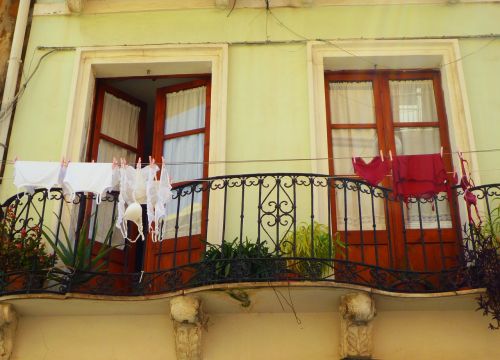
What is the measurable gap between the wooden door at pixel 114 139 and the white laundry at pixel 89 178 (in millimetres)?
932

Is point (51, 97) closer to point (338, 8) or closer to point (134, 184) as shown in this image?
point (134, 184)

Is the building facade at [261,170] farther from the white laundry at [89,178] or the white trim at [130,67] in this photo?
the white laundry at [89,178]

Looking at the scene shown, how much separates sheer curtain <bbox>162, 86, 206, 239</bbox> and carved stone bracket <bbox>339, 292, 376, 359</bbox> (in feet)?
6.68

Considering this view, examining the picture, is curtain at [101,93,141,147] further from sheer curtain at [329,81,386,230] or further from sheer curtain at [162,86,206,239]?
sheer curtain at [329,81,386,230]

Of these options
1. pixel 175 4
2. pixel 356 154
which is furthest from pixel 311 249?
pixel 175 4

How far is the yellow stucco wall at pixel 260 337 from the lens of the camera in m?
7.32

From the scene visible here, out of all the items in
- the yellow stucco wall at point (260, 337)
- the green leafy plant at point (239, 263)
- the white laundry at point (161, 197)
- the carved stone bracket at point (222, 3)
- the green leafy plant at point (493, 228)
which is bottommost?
the yellow stucco wall at point (260, 337)

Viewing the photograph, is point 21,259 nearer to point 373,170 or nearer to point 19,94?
point 19,94

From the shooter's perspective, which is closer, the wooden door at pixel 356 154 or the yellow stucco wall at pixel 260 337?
the yellow stucco wall at pixel 260 337

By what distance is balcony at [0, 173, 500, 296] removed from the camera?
7.22 metres

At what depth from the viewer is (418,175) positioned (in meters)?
7.65

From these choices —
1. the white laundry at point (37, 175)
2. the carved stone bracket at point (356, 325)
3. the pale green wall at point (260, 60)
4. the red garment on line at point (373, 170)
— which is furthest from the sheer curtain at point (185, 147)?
the carved stone bracket at point (356, 325)

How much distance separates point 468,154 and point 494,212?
0.70 meters

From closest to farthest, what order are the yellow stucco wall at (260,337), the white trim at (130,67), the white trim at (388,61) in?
the yellow stucco wall at (260,337) → the white trim at (388,61) → the white trim at (130,67)
